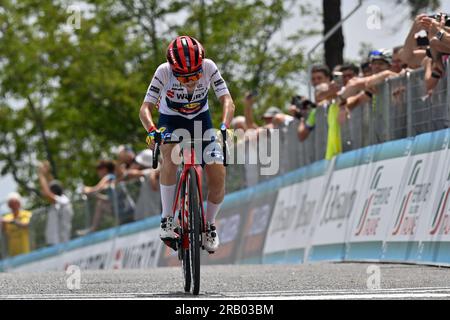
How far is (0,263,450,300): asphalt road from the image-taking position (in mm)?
9742

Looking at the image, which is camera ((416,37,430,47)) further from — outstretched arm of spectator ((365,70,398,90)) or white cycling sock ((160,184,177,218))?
white cycling sock ((160,184,177,218))

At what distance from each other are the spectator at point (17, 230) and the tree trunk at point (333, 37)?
7497 millimetres

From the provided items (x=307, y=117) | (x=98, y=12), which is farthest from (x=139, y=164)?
(x=98, y=12)

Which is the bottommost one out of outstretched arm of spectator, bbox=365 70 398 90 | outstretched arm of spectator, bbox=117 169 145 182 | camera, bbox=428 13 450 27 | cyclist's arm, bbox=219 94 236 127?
outstretched arm of spectator, bbox=117 169 145 182

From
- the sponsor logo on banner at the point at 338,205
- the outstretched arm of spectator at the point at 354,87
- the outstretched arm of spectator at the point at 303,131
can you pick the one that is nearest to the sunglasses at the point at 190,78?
the sponsor logo on banner at the point at 338,205

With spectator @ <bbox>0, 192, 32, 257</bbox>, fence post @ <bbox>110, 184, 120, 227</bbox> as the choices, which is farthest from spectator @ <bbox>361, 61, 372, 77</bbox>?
spectator @ <bbox>0, 192, 32, 257</bbox>

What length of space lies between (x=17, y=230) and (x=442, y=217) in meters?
16.2

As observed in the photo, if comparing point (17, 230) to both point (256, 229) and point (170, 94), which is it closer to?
point (256, 229)

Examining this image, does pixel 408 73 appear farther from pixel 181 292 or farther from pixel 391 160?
pixel 181 292

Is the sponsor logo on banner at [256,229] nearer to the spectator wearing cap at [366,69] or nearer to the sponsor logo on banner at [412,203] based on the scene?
the spectator wearing cap at [366,69]

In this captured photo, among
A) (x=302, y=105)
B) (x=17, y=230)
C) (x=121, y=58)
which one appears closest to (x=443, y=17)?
(x=302, y=105)

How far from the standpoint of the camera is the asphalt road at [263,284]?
32.0 ft

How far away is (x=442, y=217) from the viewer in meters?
13.0

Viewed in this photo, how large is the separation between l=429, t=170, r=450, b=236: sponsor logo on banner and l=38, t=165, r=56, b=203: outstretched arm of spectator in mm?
14283
